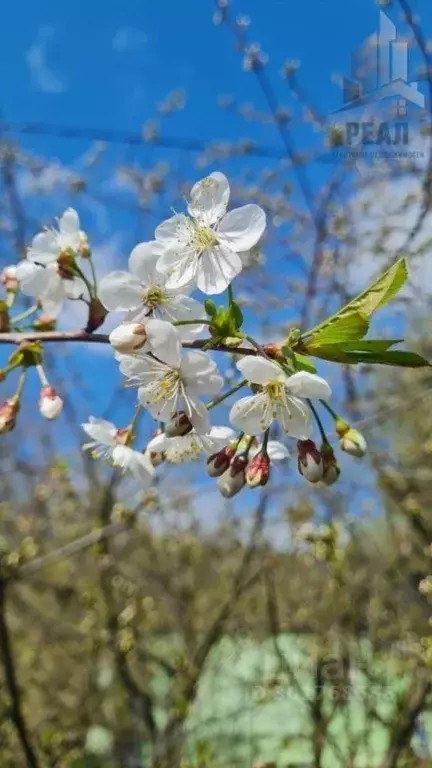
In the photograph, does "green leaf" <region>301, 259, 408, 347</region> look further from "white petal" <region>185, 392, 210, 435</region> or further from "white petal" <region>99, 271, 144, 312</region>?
"white petal" <region>99, 271, 144, 312</region>

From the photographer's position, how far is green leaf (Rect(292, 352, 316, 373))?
2.94ft

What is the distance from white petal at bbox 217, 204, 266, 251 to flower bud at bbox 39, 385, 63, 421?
336 millimetres

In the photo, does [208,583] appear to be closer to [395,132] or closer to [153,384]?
[395,132]

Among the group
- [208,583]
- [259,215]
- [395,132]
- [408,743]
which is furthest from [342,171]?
[208,583]

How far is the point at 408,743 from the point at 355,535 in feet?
5.08

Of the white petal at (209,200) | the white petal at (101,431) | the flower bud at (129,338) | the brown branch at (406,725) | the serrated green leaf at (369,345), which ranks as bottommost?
the brown branch at (406,725)

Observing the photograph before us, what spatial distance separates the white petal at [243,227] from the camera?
109cm

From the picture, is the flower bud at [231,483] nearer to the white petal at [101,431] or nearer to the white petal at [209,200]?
the white petal at [101,431]

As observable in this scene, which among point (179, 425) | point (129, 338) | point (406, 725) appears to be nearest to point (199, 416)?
point (179, 425)

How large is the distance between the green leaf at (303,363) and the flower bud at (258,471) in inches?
5.9

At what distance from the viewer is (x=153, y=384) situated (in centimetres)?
103

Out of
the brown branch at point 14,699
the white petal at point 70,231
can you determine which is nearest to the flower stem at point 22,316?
the white petal at point 70,231

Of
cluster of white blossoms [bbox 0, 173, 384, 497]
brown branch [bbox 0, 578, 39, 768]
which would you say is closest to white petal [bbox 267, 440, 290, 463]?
cluster of white blossoms [bbox 0, 173, 384, 497]

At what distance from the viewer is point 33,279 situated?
1295mm
